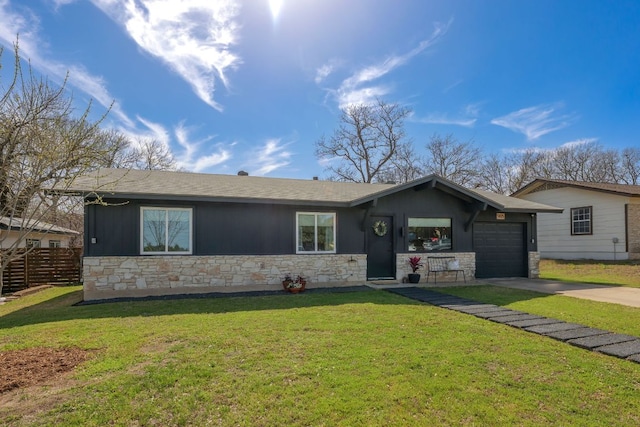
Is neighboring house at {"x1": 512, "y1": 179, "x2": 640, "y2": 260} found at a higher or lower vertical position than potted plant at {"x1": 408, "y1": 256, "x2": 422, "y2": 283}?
higher

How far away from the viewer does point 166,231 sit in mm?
8930

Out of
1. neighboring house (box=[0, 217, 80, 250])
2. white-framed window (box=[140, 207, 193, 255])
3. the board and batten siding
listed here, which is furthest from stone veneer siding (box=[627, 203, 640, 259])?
neighboring house (box=[0, 217, 80, 250])

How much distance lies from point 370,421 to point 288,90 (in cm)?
1205

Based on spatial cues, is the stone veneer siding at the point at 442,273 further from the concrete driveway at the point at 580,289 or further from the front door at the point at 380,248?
the concrete driveway at the point at 580,289

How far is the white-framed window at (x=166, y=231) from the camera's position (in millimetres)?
8766

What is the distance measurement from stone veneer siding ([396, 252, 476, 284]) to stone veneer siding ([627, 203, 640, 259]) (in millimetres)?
9286

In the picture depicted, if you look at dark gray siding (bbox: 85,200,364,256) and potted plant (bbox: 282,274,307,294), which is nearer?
dark gray siding (bbox: 85,200,364,256)

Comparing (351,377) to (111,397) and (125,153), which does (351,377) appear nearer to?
(111,397)

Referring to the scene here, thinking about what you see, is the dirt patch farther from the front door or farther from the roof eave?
the front door

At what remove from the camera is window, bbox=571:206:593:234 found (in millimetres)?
16969

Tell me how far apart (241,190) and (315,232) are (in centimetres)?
240

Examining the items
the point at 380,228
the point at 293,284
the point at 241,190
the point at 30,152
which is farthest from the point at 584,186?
the point at 30,152

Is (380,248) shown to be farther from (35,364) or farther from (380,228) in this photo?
(35,364)

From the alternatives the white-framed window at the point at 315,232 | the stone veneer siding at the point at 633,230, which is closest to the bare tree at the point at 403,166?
the stone veneer siding at the point at 633,230
